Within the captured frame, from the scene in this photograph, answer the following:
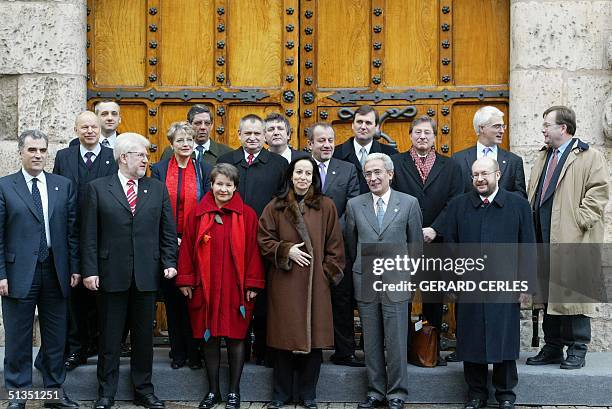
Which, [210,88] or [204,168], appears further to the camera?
[210,88]

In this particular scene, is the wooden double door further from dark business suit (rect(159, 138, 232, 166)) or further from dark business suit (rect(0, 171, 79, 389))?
dark business suit (rect(0, 171, 79, 389))

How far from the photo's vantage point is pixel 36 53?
7711 millimetres

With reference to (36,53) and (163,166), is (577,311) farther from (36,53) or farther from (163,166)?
(36,53)

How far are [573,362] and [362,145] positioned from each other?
2039mm

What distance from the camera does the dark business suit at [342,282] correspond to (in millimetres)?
6738

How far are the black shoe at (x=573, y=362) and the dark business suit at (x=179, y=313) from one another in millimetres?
2419

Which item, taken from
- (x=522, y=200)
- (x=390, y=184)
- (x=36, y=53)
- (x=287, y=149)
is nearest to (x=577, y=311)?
(x=522, y=200)

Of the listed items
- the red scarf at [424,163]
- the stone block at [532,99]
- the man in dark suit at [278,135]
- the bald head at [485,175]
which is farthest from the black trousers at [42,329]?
the stone block at [532,99]

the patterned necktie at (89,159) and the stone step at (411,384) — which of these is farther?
the patterned necktie at (89,159)

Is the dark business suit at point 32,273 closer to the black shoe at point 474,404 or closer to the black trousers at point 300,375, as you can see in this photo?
the black trousers at point 300,375

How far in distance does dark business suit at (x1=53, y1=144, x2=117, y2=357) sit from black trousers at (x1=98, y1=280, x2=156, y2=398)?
41 centimetres

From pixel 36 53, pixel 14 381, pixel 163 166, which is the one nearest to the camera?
pixel 14 381

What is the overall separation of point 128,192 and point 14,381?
1.36 meters

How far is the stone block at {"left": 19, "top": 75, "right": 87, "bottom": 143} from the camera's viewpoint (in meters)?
7.69
